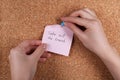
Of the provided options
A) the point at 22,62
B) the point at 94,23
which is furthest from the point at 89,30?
the point at 22,62

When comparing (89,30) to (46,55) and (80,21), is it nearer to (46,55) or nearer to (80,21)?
(80,21)

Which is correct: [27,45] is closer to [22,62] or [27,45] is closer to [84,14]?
[22,62]

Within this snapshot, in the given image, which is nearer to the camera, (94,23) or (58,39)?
(94,23)

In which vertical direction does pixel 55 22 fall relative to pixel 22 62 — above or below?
above

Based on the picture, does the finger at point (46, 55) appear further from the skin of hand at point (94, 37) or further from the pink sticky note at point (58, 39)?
the skin of hand at point (94, 37)

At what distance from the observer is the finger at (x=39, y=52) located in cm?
84

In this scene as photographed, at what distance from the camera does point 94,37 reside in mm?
812

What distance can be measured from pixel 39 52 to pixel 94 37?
22cm

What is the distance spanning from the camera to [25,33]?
37.0 inches

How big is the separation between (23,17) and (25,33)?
7cm

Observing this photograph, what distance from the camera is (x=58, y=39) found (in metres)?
0.91

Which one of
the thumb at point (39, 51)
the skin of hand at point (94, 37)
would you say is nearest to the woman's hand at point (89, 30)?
the skin of hand at point (94, 37)

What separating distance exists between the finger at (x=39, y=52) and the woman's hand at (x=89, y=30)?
0.13 m

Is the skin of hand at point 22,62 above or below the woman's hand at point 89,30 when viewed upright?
below
